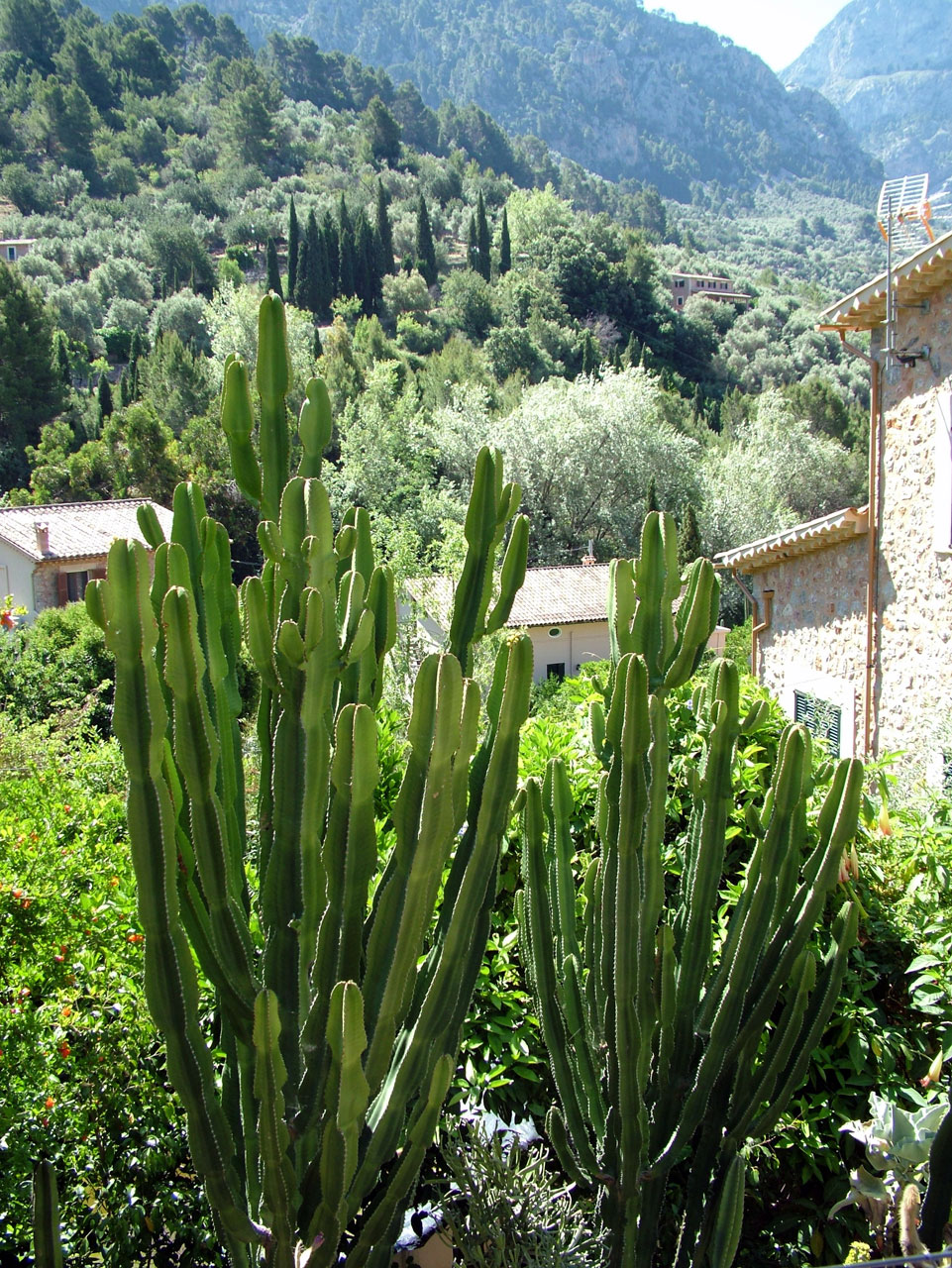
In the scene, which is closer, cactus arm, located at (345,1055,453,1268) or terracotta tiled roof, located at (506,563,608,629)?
cactus arm, located at (345,1055,453,1268)

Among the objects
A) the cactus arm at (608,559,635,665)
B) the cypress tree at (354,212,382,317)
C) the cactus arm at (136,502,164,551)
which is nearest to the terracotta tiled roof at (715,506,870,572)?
the cactus arm at (608,559,635,665)

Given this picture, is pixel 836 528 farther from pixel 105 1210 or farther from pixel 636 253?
pixel 636 253

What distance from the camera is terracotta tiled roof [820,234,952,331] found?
7.31m

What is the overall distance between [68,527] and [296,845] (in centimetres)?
2270

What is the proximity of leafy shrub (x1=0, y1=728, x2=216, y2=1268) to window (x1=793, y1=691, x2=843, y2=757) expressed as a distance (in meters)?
7.71

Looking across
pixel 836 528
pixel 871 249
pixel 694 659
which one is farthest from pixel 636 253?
pixel 871 249

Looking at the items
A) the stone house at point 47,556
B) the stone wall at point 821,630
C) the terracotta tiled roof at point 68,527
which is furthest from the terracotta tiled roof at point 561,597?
the stone wall at point 821,630

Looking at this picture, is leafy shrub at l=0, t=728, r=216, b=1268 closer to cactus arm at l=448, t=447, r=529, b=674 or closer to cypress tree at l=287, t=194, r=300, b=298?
cactus arm at l=448, t=447, r=529, b=674

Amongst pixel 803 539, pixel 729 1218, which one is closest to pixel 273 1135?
pixel 729 1218

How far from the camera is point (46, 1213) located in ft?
6.79

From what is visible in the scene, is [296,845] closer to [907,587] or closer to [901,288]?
[907,587]

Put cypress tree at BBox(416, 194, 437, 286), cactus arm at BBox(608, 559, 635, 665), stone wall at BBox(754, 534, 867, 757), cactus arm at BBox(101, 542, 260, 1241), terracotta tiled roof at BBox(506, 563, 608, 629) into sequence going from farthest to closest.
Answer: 1. cypress tree at BBox(416, 194, 437, 286)
2. terracotta tiled roof at BBox(506, 563, 608, 629)
3. stone wall at BBox(754, 534, 867, 757)
4. cactus arm at BBox(608, 559, 635, 665)
5. cactus arm at BBox(101, 542, 260, 1241)

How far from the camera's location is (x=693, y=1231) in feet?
8.17

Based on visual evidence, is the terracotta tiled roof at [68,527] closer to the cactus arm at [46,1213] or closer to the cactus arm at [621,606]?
the cactus arm at [621,606]
